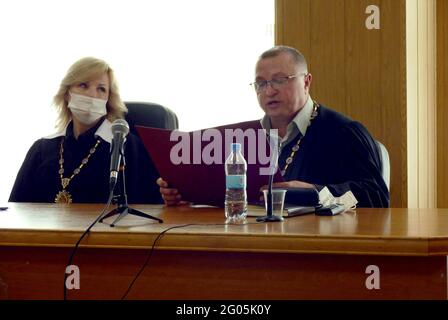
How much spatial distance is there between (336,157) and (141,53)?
6.28 ft

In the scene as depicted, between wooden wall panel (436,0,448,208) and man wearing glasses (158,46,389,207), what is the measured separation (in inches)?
48.3

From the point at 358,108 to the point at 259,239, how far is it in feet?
6.92

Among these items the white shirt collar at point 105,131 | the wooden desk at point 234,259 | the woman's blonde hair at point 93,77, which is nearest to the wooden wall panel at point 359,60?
the woman's blonde hair at point 93,77

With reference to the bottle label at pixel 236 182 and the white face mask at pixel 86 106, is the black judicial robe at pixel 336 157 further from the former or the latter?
the white face mask at pixel 86 106

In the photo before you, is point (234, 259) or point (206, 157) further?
point (206, 157)

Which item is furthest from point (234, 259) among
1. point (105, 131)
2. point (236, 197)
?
point (105, 131)

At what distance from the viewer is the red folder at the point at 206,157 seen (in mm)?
1961

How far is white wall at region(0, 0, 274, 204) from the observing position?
13.0 ft

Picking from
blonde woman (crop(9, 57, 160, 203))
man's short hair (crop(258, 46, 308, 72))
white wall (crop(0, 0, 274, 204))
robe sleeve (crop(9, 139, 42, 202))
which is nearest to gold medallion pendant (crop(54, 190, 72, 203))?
blonde woman (crop(9, 57, 160, 203))

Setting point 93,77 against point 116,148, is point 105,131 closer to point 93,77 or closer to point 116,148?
point 93,77

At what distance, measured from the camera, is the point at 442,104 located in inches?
148

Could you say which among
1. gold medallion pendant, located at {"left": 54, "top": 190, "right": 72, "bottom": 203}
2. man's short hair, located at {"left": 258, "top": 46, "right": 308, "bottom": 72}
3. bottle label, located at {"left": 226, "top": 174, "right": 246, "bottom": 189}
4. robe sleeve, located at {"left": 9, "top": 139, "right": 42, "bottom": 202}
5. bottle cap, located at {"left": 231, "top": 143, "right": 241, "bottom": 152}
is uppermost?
man's short hair, located at {"left": 258, "top": 46, "right": 308, "bottom": 72}

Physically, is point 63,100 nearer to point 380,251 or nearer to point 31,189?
point 31,189

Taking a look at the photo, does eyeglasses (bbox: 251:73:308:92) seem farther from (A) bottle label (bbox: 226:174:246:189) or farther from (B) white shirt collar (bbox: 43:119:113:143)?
(A) bottle label (bbox: 226:174:246:189)
